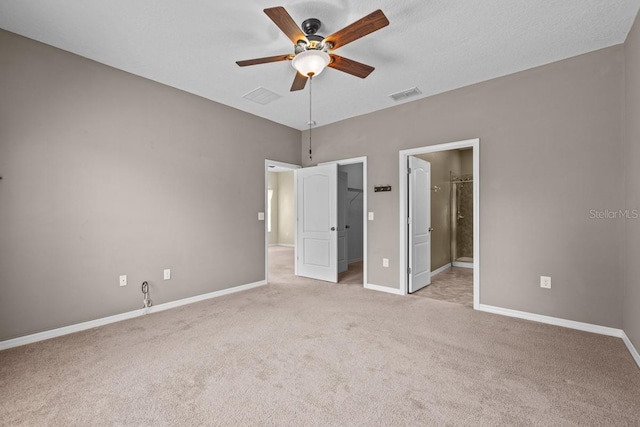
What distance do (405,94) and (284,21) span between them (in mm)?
2407

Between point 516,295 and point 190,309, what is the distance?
12.7ft

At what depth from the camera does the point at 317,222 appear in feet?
17.2

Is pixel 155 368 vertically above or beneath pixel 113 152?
beneath

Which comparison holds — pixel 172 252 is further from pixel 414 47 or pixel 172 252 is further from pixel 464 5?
pixel 464 5

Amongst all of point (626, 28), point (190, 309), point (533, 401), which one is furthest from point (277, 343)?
point (626, 28)

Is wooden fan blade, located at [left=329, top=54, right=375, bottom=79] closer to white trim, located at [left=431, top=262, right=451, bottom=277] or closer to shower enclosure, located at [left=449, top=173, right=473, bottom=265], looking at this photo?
white trim, located at [left=431, top=262, right=451, bottom=277]

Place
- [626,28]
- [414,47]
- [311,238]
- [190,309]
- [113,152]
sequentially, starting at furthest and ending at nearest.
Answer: [311,238]
[190,309]
[113,152]
[414,47]
[626,28]

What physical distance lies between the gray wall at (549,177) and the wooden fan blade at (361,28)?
2224 mm

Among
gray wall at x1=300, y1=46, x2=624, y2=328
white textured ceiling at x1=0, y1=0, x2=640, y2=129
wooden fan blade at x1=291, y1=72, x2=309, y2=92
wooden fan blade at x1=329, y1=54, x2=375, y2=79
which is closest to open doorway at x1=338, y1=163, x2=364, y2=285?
gray wall at x1=300, y1=46, x2=624, y2=328

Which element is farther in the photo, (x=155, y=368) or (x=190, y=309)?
(x=190, y=309)

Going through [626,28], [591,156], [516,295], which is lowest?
[516,295]

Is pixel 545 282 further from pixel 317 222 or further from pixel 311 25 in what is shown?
pixel 311 25

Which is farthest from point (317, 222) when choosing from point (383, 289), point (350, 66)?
point (350, 66)

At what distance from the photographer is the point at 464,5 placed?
2.27 meters
